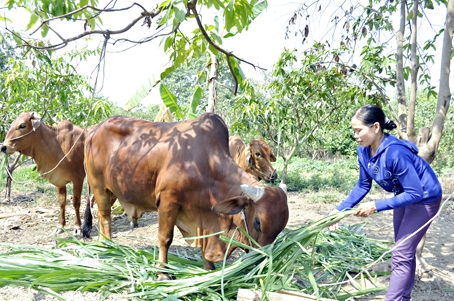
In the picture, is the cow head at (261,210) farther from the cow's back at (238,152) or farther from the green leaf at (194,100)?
the cow's back at (238,152)

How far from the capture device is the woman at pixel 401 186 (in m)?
2.90

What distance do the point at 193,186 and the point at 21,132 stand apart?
12.7ft

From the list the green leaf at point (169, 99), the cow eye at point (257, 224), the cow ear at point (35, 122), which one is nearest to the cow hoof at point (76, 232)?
the cow ear at point (35, 122)

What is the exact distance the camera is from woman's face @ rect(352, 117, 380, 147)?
3066 mm

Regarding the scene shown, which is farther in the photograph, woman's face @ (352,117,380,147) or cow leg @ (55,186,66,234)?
cow leg @ (55,186,66,234)

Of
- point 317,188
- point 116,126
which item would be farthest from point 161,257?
point 317,188

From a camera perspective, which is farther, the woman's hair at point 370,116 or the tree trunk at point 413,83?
the tree trunk at point 413,83

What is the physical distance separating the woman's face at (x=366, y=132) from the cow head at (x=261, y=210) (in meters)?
0.84

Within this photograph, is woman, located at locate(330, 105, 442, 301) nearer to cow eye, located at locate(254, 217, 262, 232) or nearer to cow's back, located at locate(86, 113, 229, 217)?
cow eye, located at locate(254, 217, 262, 232)

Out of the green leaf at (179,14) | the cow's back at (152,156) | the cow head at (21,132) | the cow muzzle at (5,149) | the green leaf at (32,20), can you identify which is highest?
the green leaf at (32,20)

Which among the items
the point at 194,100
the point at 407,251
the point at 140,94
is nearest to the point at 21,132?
the point at 194,100

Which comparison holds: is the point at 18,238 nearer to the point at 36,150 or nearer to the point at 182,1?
the point at 36,150

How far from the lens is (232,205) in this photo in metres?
3.45

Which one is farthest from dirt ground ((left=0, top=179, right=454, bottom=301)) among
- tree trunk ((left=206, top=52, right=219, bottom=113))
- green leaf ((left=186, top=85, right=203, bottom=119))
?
tree trunk ((left=206, top=52, right=219, bottom=113))
